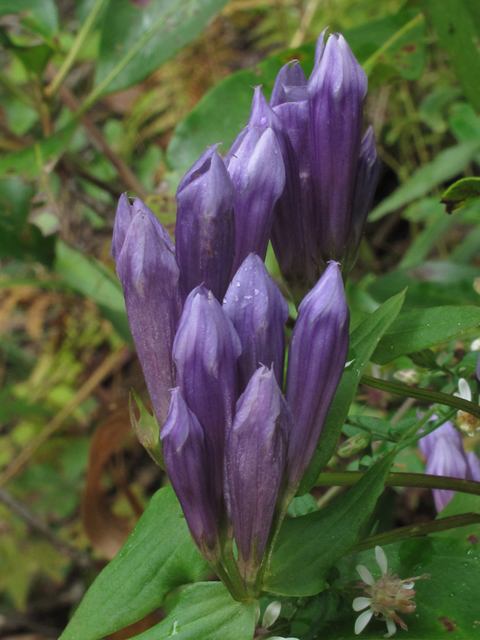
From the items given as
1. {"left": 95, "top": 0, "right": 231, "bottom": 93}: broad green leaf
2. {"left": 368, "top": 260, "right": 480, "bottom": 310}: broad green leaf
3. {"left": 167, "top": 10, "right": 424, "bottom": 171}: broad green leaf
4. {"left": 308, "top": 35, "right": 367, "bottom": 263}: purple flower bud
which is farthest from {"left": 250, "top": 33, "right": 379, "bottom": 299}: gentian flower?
{"left": 95, "top": 0, "right": 231, "bottom": 93}: broad green leaf

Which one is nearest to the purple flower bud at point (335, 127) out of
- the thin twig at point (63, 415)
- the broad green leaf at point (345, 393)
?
the broad green leaf at point (345, 393)

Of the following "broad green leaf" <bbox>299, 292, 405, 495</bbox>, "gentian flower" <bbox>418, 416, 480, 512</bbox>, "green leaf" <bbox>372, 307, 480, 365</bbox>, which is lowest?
"gentian flower" <bbox>418, 416, 480, 512</bbox>

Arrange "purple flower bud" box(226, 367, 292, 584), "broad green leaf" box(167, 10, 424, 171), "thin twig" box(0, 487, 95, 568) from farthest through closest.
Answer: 1. "thin twig" box(0, 487, 95, 568)
2. "broad green leaf" box(167, 10, 424, 171)
3. "purple flower bud" box(226, 367, 292, 584)

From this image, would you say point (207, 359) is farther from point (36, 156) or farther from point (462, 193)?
point (36, 156)

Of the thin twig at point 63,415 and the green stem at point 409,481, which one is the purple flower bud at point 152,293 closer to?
the green stem at point 409,481

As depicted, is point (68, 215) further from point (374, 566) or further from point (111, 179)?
point (374, 566)

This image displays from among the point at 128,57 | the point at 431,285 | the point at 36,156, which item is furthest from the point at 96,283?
the point at 431,285

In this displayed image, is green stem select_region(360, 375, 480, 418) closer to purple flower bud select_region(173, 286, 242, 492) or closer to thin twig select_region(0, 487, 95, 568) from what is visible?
purple flower bud select_region(173, 286, 242, 492)
